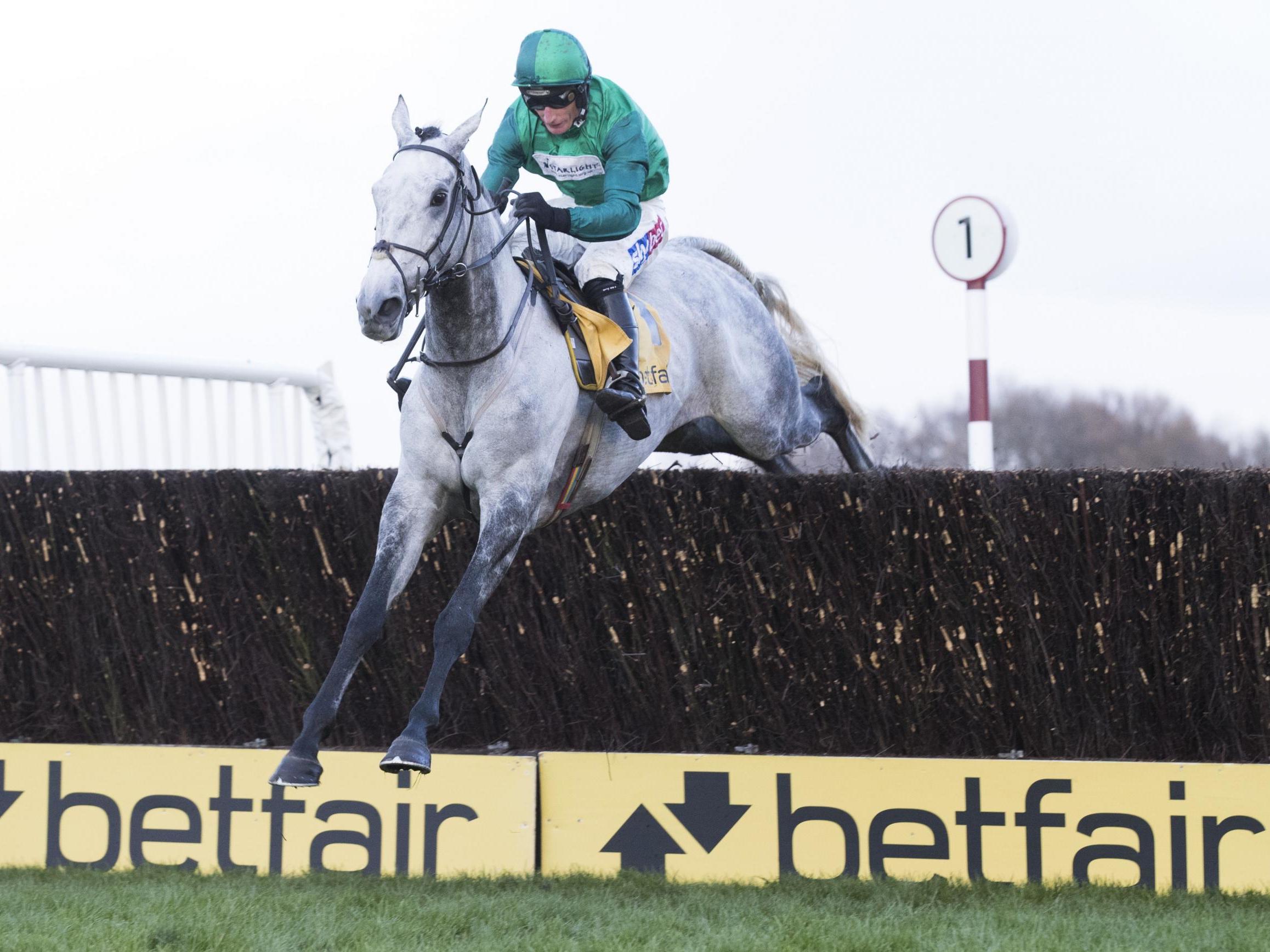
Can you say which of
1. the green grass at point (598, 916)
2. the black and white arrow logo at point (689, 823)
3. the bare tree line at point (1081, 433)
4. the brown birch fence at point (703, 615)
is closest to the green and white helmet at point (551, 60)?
the brown birch fence at point (703, 615)

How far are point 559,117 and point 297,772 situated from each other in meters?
2.15

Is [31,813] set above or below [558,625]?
below

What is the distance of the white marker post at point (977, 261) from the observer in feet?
26.2

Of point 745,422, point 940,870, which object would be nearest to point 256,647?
point 745,422

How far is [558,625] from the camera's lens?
5.24 meters

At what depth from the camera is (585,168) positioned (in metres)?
4.64

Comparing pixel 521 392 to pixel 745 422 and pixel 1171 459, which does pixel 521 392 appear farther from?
pixel 1171 459

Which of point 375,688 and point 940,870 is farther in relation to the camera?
point 375,688

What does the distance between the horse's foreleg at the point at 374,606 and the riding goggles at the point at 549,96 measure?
1258mm

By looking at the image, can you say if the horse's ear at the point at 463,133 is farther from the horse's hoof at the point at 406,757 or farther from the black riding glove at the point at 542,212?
the horse's hoof at the point at 406,757

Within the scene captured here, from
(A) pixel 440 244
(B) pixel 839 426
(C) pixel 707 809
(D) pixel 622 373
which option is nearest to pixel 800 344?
(B) pixel 839 426

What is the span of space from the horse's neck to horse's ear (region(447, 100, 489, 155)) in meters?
0.23

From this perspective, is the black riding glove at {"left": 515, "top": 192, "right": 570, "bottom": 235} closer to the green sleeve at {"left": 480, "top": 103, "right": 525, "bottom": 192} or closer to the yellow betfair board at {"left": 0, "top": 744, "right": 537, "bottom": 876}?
the green sleeve at {"left": 480, "top": 103, "right": 525, "bottom": 192}

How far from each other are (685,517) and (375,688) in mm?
1347
